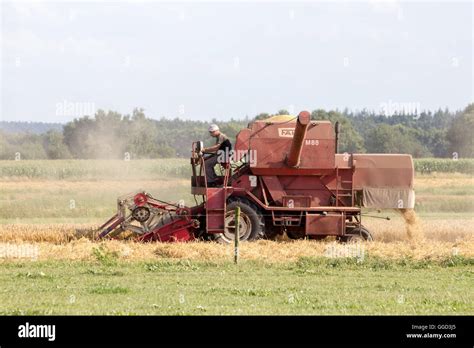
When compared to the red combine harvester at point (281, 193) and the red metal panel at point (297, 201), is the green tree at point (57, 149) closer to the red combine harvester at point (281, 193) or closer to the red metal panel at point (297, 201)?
the red combine harvester at point (281, 193)

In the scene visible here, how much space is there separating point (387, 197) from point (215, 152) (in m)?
4.36

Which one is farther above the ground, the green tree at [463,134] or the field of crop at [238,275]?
the green tree at [463,134]

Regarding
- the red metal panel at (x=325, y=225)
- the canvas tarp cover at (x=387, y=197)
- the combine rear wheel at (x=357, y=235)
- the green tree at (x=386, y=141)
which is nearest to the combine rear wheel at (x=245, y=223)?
the red metal panel at (x=325, y=225)

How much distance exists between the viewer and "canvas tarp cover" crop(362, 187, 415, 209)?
2380 cm

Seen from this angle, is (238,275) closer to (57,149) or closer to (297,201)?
(297,201)

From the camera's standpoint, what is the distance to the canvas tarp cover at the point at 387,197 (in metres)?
23.8

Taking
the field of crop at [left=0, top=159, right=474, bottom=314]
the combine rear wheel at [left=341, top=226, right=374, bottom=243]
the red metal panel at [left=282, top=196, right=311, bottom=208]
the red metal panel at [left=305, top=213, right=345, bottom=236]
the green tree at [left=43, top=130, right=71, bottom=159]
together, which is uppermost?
the green tree at [left=43, top=130, right=71, bottom=159]

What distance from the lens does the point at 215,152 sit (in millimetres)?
23859

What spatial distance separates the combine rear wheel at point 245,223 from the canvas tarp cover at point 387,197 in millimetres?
2664

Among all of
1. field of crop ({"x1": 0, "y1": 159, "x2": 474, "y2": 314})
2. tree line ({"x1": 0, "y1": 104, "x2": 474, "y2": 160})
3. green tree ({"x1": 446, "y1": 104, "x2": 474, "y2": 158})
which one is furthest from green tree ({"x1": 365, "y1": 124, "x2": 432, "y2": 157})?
field of crop ({"x1": 0, "y1": 159, "x2": 474, "y2": 314})

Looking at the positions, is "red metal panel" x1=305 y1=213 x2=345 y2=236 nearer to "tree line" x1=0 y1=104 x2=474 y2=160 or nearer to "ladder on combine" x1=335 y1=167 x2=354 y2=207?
"ladder on combine" x1=335 y1=167 x2=354 y2=207

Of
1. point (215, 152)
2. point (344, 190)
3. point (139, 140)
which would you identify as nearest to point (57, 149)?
point (139, 140)

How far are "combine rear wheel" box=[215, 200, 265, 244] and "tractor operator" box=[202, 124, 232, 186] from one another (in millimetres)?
874
